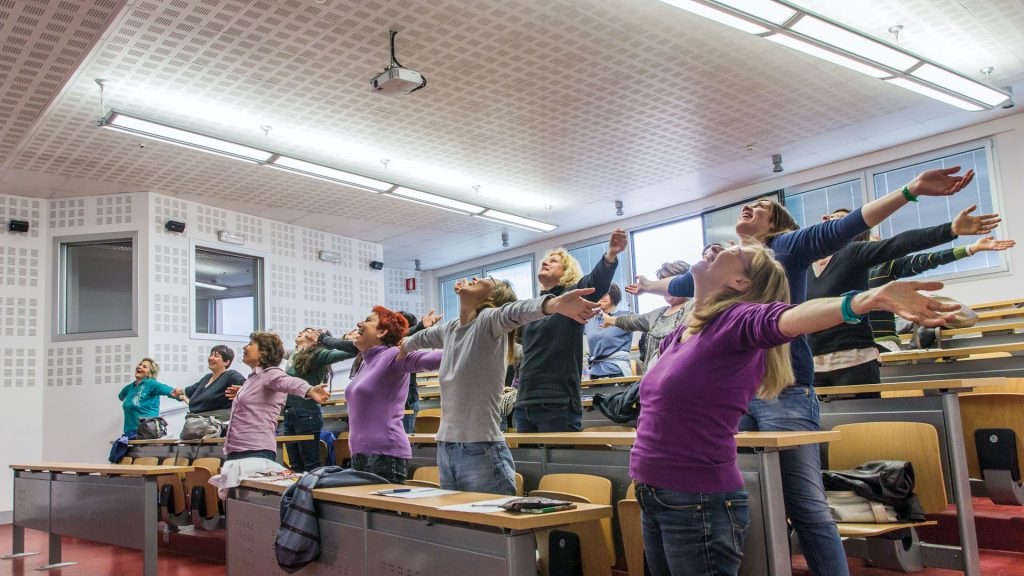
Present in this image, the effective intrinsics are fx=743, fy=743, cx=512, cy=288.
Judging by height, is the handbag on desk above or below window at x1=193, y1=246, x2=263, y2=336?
below

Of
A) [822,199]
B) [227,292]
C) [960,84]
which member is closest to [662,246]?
[822,199]

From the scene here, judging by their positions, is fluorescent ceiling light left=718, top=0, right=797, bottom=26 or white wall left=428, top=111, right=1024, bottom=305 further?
white wall left=428, top=111, right=1024, bottom=305

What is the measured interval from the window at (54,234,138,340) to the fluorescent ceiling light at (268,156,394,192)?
2.66 m

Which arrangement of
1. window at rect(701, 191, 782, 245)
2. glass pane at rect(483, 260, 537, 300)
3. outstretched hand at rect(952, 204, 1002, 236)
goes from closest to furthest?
outstretched hand at rect(952, 204, 1002, 236)
window at rect(701, 191, 782, 245)
glass pane at rect(483, 260, 537, 300)

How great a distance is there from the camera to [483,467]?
2764 mm

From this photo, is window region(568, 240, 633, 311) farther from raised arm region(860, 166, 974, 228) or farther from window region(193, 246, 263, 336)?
raised arm region(860, 166, 974, 228)

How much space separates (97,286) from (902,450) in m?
8.75

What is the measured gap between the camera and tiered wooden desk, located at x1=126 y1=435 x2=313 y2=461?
5.73m

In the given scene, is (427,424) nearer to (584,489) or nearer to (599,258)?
(584,489)

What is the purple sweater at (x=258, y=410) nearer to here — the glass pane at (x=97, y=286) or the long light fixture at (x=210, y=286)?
the glass pane at (x=97, y=286)

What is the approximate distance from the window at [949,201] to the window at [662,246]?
240 cm

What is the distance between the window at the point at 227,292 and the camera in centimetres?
920

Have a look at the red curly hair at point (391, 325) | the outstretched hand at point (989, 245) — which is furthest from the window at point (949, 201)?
the red curly hair at point (391, 325)

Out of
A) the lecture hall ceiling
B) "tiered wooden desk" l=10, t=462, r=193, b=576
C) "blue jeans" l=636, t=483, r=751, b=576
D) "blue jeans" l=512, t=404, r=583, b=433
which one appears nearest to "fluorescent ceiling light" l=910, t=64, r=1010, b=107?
the lecture hall ceiling
